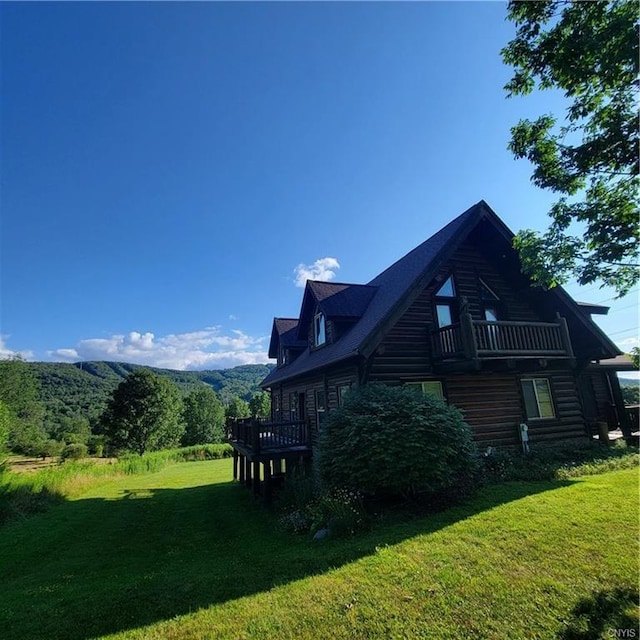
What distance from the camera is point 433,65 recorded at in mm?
10047

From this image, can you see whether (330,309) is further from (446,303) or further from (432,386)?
(432,386)

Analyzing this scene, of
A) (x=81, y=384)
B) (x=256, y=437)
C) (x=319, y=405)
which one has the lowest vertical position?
(x=256, y=437)

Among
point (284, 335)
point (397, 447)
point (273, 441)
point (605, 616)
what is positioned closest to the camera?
point (605, 616)

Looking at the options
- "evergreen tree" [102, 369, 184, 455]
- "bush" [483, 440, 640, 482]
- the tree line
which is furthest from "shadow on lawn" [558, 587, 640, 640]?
"evergreen tree" [102, 369, 184, 455]

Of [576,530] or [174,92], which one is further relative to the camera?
[174,92]

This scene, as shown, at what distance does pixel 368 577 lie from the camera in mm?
5039

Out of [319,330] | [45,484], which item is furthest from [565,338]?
[45,484]

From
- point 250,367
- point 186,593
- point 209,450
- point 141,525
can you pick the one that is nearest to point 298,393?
point 141,525

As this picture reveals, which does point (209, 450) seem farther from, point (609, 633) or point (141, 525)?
Answer: point (609, 633)

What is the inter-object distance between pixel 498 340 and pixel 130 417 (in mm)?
40794

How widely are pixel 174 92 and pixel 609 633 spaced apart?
14403mm

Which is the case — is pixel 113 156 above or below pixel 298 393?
above

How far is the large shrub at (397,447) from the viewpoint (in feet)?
25.8

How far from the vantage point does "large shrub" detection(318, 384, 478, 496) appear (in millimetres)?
7859
